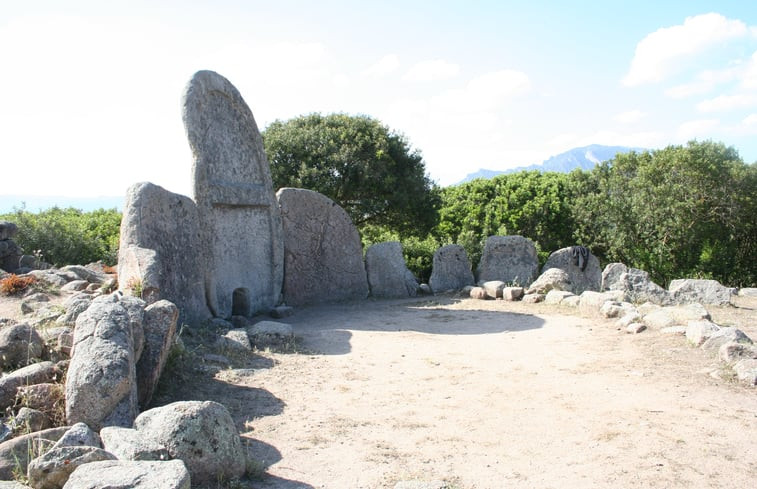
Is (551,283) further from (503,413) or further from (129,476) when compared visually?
(129,476)

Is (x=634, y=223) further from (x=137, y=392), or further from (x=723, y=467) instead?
(x=137, y=392)

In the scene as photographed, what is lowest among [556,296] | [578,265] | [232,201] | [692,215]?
[556,296]

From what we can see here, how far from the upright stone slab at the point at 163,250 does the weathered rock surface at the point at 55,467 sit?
12.4 ft

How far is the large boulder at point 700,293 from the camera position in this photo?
10.6 m

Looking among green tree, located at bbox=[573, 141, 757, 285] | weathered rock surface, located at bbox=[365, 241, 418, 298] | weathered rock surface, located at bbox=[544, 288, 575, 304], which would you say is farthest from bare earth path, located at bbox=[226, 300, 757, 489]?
green tree, located at bbox=[573, 141, 757, 285]

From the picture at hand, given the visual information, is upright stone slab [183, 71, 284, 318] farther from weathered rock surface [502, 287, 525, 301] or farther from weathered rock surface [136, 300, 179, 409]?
weathered rock surface [502, 287, 525, 301]

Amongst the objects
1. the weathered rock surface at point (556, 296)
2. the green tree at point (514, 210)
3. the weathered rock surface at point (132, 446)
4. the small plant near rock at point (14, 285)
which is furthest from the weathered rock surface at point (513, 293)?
the weathered rock surface at point (132, 446)

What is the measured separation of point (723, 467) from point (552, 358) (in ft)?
10.3

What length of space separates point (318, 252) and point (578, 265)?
17.2ft

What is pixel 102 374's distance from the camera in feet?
15.6

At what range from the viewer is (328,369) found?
23.6ft

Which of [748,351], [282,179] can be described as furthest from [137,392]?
[282,179]

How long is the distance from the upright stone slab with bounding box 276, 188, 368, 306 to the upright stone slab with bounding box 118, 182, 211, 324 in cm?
234

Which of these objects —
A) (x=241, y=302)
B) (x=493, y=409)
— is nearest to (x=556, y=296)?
(x=241, y=302)
